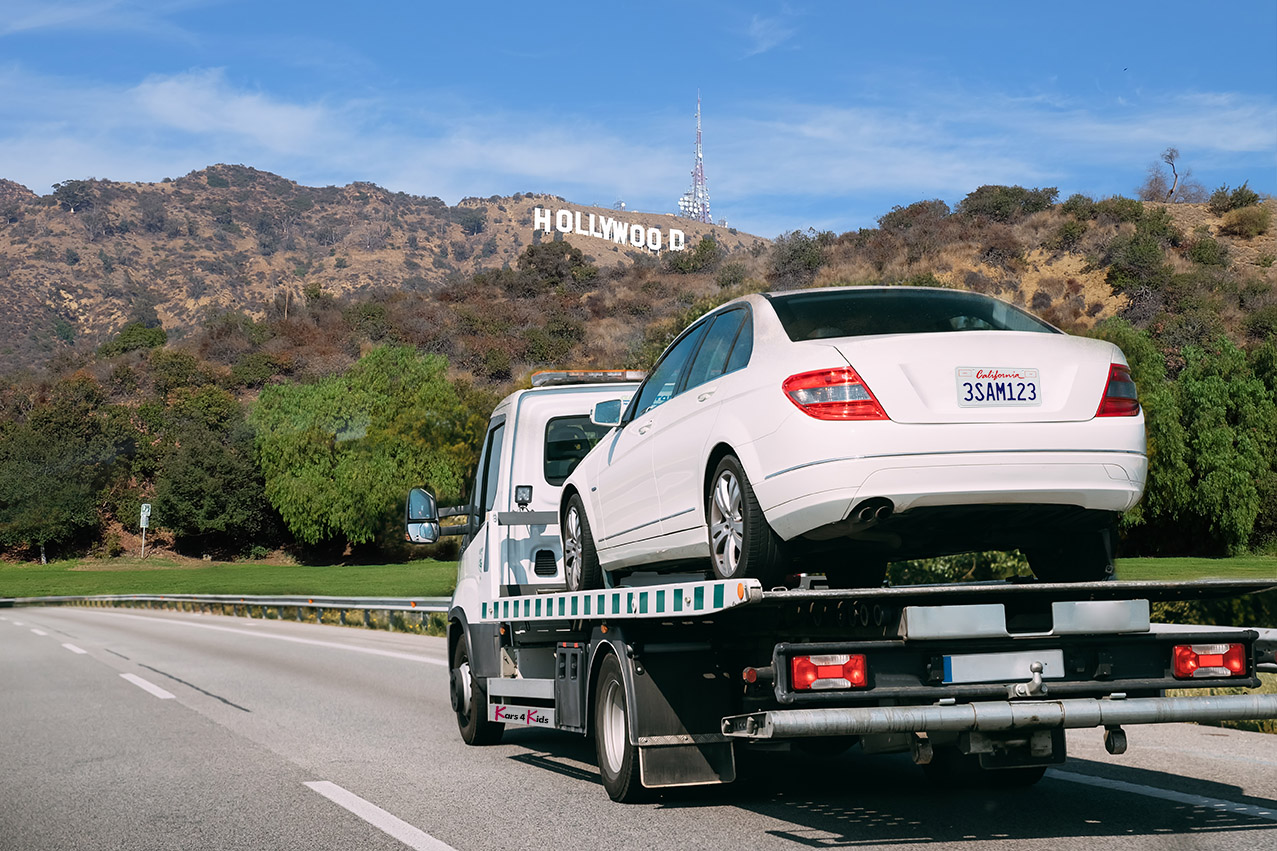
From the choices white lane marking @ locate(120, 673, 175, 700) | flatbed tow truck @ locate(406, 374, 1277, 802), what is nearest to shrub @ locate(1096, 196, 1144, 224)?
white lane marking @ locate(120, 673, 175, 700)

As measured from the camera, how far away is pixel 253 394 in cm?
8581

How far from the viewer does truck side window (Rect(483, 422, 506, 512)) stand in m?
10.3

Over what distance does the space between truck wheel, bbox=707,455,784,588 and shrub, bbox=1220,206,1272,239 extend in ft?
261

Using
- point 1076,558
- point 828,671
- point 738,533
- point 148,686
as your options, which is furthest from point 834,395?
point 148,686

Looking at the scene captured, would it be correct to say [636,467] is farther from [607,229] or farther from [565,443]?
[607,229]

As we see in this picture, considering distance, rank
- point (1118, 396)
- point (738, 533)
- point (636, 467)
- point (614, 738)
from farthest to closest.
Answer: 1. point (636, 467)
2. point (614, 738)
3. point (738, 533)
4. point (1118, 396)

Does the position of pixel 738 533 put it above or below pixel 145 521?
below

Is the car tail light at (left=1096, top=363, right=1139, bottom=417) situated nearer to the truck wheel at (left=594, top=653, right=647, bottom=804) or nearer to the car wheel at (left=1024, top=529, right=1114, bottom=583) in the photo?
the car wheel at (left=1024, top=529, right=1114, bottom=583)

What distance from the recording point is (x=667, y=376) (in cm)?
771

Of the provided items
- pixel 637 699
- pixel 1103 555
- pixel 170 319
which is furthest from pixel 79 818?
pixel 170 319

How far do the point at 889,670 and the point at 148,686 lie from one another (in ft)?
39.6

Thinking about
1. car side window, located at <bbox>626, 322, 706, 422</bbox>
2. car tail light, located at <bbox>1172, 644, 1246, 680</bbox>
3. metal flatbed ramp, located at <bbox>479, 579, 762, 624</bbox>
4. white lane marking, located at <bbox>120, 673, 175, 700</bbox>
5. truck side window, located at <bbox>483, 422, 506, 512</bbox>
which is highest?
car side window, located at <bbox>626, 322, 706, 422</bbox>

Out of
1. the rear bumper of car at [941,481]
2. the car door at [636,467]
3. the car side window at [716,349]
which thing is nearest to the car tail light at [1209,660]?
the rear bumper of car at [941,481]

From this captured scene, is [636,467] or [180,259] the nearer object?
[636,467]
